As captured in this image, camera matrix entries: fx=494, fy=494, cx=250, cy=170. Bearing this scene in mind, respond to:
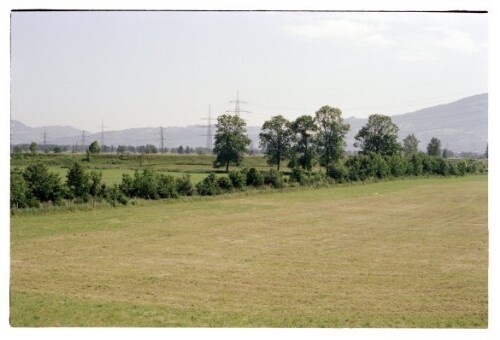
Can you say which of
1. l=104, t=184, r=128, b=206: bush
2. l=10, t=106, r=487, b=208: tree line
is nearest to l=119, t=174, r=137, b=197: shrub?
l=10, t=106, r=487, b=208: tree line

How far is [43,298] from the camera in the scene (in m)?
6.89

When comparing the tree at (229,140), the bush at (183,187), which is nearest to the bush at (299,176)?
the tree at (229,140)

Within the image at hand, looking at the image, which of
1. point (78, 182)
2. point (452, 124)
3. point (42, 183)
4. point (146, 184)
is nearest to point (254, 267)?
point (452, 124)

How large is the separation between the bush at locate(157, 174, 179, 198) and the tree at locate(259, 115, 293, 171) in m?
3.32

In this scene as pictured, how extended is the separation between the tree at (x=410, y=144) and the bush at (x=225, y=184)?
6094 millimetres

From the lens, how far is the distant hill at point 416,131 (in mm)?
7795

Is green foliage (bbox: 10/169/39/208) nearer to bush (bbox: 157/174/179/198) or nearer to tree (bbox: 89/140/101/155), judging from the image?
tree (bbox: 89/140/101/155)

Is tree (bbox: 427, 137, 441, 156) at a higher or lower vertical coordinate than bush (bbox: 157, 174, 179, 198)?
higher

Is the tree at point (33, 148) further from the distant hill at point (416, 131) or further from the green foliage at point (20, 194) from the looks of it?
the green foliage at point (20, 194)

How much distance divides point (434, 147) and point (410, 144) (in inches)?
51.8

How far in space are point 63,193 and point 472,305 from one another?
1071 centimetres

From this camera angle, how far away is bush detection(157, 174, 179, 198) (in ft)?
53.9

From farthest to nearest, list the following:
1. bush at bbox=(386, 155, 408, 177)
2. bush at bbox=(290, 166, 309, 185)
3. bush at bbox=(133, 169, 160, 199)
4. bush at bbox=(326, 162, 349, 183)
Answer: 1. bush at bbox=(326, 162, 349, 183)
2. bush at bbox=(386, 155, 408, 177)
3. bush at bbox=(290, 166, 309, 185)
4. bush at bbox=(133, 169, 160, 199)
